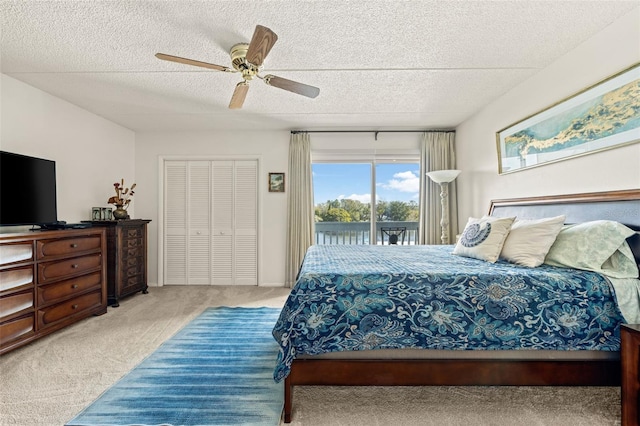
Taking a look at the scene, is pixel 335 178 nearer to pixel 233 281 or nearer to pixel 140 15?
pixel 233 281

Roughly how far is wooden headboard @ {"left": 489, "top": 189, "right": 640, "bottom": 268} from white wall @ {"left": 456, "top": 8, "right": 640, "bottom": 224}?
0.08 metres

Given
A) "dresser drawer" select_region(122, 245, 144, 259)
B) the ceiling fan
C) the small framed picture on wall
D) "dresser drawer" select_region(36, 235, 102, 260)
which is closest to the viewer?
the ceiling fan

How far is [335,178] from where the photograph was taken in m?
4.74

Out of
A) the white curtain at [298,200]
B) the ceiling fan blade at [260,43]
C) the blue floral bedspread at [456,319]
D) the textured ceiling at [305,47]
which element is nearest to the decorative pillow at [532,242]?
the blue floral bedspread at [456,319]

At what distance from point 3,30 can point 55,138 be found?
1.44 meters

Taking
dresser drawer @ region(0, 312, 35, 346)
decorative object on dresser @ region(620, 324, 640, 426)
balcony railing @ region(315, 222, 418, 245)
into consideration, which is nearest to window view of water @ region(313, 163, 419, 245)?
balcony railing @ region(315, 222, 418, 245)

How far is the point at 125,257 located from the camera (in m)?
3.76

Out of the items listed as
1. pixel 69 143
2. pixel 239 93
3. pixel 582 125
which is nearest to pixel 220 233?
pixel 69 143

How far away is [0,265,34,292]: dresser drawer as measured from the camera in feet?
7.32

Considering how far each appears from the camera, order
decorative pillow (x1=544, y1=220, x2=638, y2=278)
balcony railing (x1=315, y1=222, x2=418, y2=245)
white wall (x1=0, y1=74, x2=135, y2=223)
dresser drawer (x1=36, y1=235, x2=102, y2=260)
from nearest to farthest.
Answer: decorative pillow (x1=544, y1=220, x2=638, y2=278) → dresser drawer (x1=36, y1=235, x2=102, y2=260) → white wall (x1=0, y1=74, x2=135, y2=223) → balcony railing (x1=315, y1=222, x2=418, y2=245)

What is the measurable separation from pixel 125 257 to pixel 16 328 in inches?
59.1

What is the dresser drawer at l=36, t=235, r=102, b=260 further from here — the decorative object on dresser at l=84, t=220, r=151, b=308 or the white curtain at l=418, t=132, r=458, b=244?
the white curtain at l=418, t=132, r=458, b=244

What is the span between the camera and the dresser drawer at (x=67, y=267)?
2.55 meters

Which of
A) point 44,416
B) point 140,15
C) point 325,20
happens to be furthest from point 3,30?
point 44,416
